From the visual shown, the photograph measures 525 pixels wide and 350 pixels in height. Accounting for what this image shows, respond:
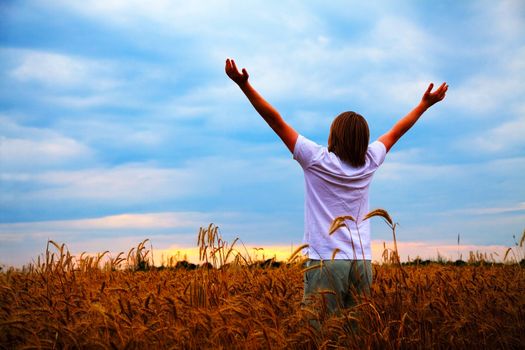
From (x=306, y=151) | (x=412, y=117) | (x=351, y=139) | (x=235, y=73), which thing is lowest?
(x=306, y=151)

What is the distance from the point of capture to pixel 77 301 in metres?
5.24

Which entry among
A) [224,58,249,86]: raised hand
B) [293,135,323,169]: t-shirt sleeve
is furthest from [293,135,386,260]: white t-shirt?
[224,58,249,86]: raised hand

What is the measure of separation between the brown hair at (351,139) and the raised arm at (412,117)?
1.97 feet

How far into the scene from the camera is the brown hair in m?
4.41

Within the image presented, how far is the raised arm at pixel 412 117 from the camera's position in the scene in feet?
16.7

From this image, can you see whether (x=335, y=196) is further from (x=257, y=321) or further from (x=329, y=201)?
(x=257, y=321)

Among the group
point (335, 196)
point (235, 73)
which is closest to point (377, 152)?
point (335, 196)

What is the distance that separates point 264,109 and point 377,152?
3.76 ft

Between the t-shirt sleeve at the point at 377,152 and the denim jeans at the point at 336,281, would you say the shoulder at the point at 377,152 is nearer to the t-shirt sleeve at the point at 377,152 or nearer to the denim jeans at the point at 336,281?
the t-shirt sleeve at the point at 377,152

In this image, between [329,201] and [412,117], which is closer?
[329,201]

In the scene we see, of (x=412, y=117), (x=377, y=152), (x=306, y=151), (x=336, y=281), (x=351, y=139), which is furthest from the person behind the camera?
(x=412, y=117)

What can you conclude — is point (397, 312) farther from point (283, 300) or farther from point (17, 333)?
point (17, 333)

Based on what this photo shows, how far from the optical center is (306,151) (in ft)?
14.0

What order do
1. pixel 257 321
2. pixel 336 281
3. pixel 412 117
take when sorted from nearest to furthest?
1. pixel 257 321
2. pixel 336 281
3. pixel 412 117
